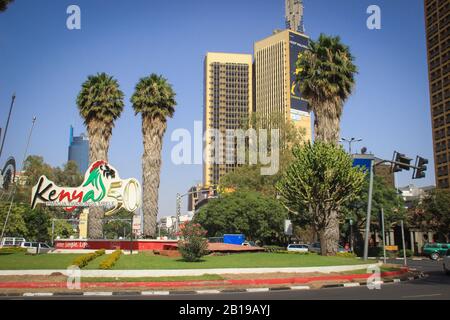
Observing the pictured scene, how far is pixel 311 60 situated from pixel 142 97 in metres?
15.9

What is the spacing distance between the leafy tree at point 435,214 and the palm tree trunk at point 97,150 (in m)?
46.3

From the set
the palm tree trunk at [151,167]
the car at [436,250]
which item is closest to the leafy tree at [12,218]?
the palm tree trunk at [151,167]

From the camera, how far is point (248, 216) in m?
56.6

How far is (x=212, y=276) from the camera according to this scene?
20188mm

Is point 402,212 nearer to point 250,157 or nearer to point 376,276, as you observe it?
point 250,157

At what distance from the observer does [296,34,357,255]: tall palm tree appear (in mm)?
34312

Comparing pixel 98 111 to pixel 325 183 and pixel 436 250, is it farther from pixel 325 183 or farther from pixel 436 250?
pixel 436 250

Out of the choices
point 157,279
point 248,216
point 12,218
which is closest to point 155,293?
point 157,279

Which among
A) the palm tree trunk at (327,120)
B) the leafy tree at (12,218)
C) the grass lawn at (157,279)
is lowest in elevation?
the grass lawn at (157,279)

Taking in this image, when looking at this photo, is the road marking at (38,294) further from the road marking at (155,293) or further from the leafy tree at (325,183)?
the leafy tree at (325,183)

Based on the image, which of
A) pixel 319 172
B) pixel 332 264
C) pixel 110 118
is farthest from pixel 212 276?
pixel 110 118

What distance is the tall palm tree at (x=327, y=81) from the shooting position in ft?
113

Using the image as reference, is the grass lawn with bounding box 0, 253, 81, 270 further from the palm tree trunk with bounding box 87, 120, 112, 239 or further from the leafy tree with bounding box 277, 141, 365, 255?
the leafy tree with bounding box 277, 141, 365, 255

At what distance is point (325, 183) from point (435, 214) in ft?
129
